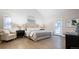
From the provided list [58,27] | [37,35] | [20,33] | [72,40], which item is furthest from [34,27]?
[72,40]

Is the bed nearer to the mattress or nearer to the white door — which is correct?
the mattress

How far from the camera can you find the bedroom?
77.5 inches

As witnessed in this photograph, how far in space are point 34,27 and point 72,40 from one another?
65 centimetres

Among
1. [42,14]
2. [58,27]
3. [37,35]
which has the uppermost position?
[42,14]

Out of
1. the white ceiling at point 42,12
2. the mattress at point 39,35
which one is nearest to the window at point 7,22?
the white ceiling at point 42,12

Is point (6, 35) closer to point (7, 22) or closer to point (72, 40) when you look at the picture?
point (7, 22)

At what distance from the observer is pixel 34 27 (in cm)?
200

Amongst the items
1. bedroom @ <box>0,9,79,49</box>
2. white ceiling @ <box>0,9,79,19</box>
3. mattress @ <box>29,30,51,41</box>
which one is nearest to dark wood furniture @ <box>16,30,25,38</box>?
bedroom @ <box>0,9,79,49</box>

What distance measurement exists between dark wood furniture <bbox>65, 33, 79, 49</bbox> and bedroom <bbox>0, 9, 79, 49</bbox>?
0.22 feet

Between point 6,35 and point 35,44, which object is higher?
point 6,35

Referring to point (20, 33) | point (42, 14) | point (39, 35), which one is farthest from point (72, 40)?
point (20, 33)

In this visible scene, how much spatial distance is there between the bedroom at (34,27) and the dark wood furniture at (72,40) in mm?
66

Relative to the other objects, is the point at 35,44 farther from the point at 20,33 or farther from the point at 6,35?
the point at 6,35

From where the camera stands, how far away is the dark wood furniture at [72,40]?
1.98 metres
